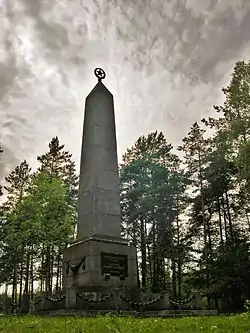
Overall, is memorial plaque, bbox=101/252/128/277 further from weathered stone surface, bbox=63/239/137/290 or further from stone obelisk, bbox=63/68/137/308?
weathered stone surface, bbox=63/239/137/290

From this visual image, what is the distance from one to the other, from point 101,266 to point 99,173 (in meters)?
3.96

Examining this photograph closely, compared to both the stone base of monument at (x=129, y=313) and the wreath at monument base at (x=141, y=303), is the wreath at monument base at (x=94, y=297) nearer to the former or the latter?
the stone base of monument at (x=129, y=313)

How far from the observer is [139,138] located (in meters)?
39.0

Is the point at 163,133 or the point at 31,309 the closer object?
the point at 31,309

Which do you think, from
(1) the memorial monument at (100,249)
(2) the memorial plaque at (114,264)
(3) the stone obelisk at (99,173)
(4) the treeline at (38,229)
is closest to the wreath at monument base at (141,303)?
(1) the memorial monument at (100,249)

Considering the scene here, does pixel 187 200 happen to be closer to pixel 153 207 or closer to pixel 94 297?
pixel 153 207

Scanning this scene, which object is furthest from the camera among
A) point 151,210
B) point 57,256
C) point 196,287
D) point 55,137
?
point 55,137

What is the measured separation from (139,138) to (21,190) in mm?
13937

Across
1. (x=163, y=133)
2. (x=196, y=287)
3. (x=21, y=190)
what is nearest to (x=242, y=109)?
(x=196, y=287)

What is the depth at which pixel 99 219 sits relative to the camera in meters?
14.5

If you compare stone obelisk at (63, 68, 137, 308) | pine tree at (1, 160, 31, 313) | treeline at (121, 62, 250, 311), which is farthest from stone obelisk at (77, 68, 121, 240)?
pine tree at (1, 160, 31, 313)

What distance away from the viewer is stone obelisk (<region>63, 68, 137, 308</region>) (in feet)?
44.1

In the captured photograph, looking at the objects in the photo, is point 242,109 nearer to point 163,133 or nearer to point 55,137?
point 163,133

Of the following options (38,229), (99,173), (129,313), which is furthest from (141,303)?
(38,229)
